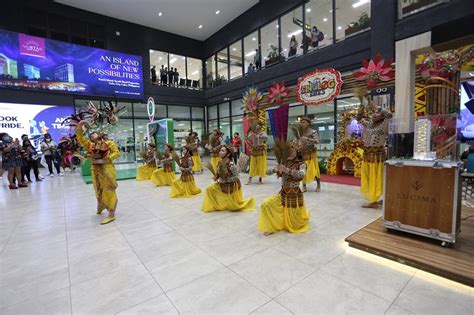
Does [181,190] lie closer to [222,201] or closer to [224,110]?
[222,201]

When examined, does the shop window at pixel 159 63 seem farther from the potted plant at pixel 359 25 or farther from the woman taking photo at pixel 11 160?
the potted plant at pixel 359 25

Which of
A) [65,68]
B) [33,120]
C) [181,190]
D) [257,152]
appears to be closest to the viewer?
[181,190]

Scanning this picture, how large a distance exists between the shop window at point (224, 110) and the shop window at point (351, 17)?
24.8ft

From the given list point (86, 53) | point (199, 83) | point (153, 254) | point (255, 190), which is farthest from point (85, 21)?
point (153, 254)

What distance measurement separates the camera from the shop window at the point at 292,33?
9.99 m

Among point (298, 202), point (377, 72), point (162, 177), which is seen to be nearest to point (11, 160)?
point (162, 177)

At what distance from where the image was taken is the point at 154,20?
13422 millimetres

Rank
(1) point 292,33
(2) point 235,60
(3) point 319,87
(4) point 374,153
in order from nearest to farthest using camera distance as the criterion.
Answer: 1. (4) point 374,153
2. (3) point 319,87
3. (1) point 292,33
4. (2) point 235,60

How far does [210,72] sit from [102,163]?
45.3 ft

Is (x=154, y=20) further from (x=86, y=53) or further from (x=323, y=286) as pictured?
(x=323, y=286)

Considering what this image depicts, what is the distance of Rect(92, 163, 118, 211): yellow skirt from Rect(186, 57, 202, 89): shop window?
13371 mm

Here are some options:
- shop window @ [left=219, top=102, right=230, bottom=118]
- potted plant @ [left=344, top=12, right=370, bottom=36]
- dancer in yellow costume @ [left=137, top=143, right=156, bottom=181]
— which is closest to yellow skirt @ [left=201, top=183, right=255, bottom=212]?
dancer in yellow costume @ [left=137, top=143, right=156, bottom=181]

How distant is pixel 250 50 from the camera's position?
506 inches

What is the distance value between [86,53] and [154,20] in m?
4.07
